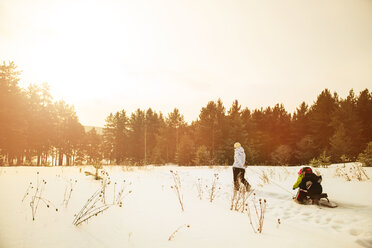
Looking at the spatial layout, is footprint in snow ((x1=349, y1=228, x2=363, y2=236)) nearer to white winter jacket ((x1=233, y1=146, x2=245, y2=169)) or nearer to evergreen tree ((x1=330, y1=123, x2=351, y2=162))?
white winter jacket ((x1=233, y1=146, x2=245, y2=169))

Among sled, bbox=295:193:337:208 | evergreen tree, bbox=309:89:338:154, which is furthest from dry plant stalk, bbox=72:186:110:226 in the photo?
evergreen tree, bbox=309:89:338:154

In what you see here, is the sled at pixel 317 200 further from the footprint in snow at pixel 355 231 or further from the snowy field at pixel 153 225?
the footprint in snow at pixel 355 231

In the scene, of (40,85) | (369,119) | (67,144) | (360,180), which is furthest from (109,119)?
(369,119)

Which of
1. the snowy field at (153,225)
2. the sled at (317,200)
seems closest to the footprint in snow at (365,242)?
the snowy field at (153,225)

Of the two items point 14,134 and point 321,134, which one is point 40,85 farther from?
point 321,134

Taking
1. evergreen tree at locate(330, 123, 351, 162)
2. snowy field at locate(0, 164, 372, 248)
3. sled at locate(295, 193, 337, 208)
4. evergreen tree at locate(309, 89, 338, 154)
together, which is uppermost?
evergreen tree at locate(309, 89, 338, 154)

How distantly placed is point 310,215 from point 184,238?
380cm

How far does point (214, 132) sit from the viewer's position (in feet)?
98.1

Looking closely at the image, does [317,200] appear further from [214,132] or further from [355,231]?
[214,132]

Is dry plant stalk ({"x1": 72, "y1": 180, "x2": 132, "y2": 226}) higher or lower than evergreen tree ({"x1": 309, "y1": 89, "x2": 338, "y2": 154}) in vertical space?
lower

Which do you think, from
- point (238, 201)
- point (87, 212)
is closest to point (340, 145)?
point (238, 201)

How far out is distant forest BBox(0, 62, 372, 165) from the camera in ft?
74.4

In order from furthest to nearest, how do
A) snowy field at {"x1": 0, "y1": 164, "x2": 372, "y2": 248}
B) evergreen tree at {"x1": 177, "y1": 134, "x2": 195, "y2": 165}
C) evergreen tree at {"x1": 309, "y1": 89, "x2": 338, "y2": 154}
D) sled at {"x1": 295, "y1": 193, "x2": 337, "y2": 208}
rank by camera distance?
evergreen tree at {"x1": 309, "y1": 89, "x2": 338, "y2": 154}
evergreen tree at {"x1": 177, "y1": 134, "x2": 195, "y2": 165}
sled at {"x1": 295, "y1": 193, "x2": 337, "y2": 208}
snowy field at {"x1": 0, "y1": 164, "x2": 372, "y2": 248}

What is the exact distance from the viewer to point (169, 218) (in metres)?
3.31
